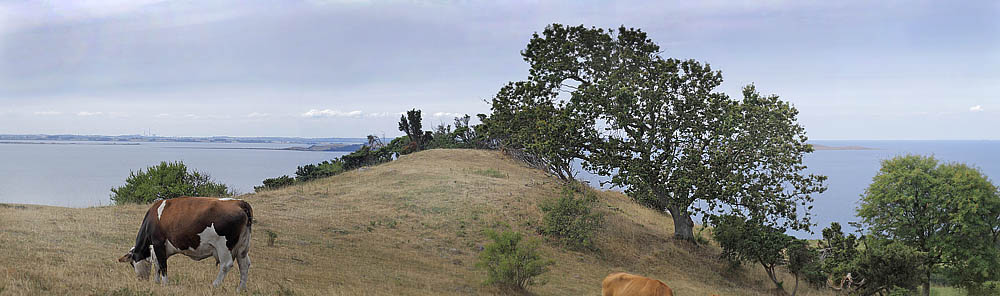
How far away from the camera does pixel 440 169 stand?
123 feet

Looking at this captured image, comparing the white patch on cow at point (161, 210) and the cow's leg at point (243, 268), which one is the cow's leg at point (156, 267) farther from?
the cow's leg at point (243, 268)

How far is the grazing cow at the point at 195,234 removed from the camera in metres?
10.1

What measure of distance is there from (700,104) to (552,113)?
21.4ft

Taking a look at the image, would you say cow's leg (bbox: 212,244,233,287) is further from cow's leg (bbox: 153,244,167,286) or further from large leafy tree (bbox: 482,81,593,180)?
large leafy tree (bbox: 482,81,593,180)

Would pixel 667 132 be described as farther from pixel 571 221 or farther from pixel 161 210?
pixel 161 210

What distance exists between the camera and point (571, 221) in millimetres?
23344

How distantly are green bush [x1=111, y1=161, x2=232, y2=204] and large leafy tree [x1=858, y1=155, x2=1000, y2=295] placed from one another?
3441 centimetres

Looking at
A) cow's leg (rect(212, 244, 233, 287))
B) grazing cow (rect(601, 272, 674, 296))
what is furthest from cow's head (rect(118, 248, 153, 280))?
grazing cow (rect(601, 272, 674, 296))

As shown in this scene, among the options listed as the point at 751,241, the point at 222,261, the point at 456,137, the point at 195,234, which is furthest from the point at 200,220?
the point at 456,137

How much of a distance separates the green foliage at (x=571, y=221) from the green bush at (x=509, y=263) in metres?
7.18

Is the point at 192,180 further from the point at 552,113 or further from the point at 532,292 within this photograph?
the point at 532,292

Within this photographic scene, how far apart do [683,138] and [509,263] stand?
42.7ft

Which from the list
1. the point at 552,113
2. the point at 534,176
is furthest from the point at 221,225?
the point at 534,176

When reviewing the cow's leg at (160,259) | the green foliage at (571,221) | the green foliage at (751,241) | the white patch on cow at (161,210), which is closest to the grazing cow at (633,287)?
the cow's leg at (160,259)
